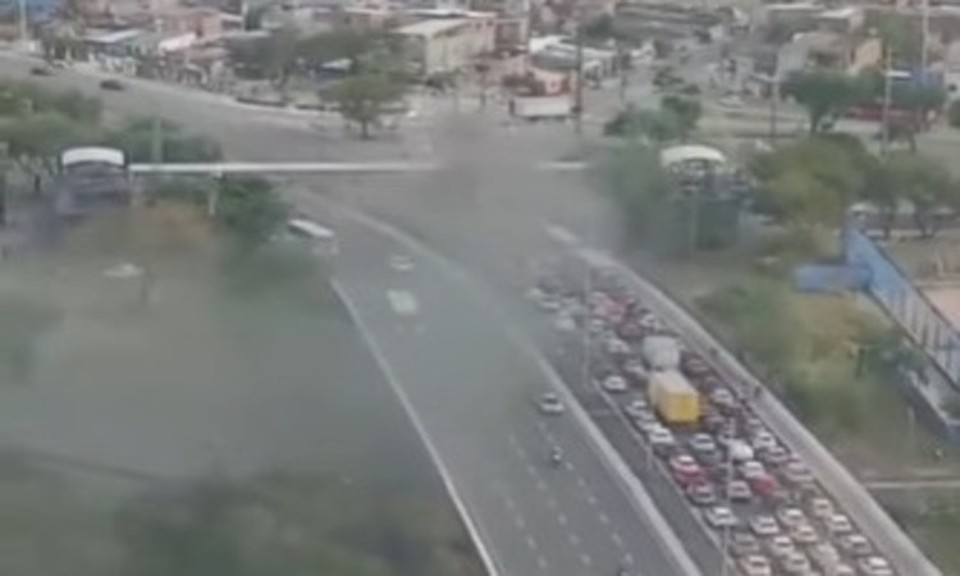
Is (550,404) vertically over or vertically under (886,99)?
under

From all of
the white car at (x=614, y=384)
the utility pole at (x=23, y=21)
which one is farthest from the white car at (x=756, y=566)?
the utility pole at (x=23, y=21)

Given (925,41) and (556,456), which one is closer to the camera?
(556,456)

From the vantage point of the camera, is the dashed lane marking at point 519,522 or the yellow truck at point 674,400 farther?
the yellow truck at point 674,400

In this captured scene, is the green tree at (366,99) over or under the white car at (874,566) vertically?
over

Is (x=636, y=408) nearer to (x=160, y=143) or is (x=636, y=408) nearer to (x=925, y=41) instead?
(x=160, y=143)

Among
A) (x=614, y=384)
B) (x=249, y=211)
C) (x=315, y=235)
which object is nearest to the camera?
(x=614, y=384)

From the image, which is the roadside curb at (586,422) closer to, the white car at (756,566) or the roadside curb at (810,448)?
the white car at (756,566)

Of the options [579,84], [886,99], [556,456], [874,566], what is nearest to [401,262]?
[556,456]
